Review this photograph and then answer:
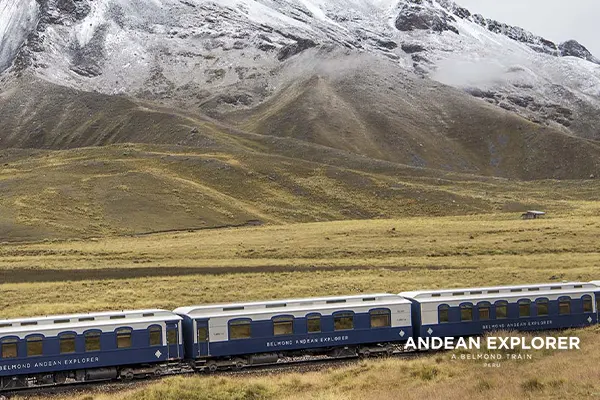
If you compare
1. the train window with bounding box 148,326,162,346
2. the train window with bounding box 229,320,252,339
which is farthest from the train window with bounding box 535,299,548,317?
the train window with bounding box 148,326,162,346

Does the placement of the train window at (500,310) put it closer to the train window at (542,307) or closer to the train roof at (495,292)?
the train roof at (495,292)

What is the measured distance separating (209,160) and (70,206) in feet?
143

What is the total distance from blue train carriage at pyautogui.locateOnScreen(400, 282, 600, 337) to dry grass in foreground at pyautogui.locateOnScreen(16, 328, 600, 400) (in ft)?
18.4

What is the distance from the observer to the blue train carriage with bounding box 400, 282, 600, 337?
37.5 metres

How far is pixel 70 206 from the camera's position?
11444 centimetres

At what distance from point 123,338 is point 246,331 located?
19.4ft

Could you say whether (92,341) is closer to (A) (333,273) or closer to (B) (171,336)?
(B) (171,336)

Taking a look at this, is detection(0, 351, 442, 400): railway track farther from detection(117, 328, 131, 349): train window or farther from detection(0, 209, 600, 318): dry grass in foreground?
detection(0, 209, 600, 318): dry grass in foreground

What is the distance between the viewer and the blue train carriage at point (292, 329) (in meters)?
33.8

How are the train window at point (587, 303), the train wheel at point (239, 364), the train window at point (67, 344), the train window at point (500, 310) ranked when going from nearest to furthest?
the train window at point (67, 344), the train wheel at point (239, 364), the train window at point (500, 310), the train window at point (587, 303)

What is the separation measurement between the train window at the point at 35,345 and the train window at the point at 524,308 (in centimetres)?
2556

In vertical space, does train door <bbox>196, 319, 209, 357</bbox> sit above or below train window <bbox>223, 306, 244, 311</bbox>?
below

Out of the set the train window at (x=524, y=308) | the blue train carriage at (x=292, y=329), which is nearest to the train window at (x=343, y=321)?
the blue train carriage at (x=292, y=329)

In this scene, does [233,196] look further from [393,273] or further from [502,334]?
[502,334]
